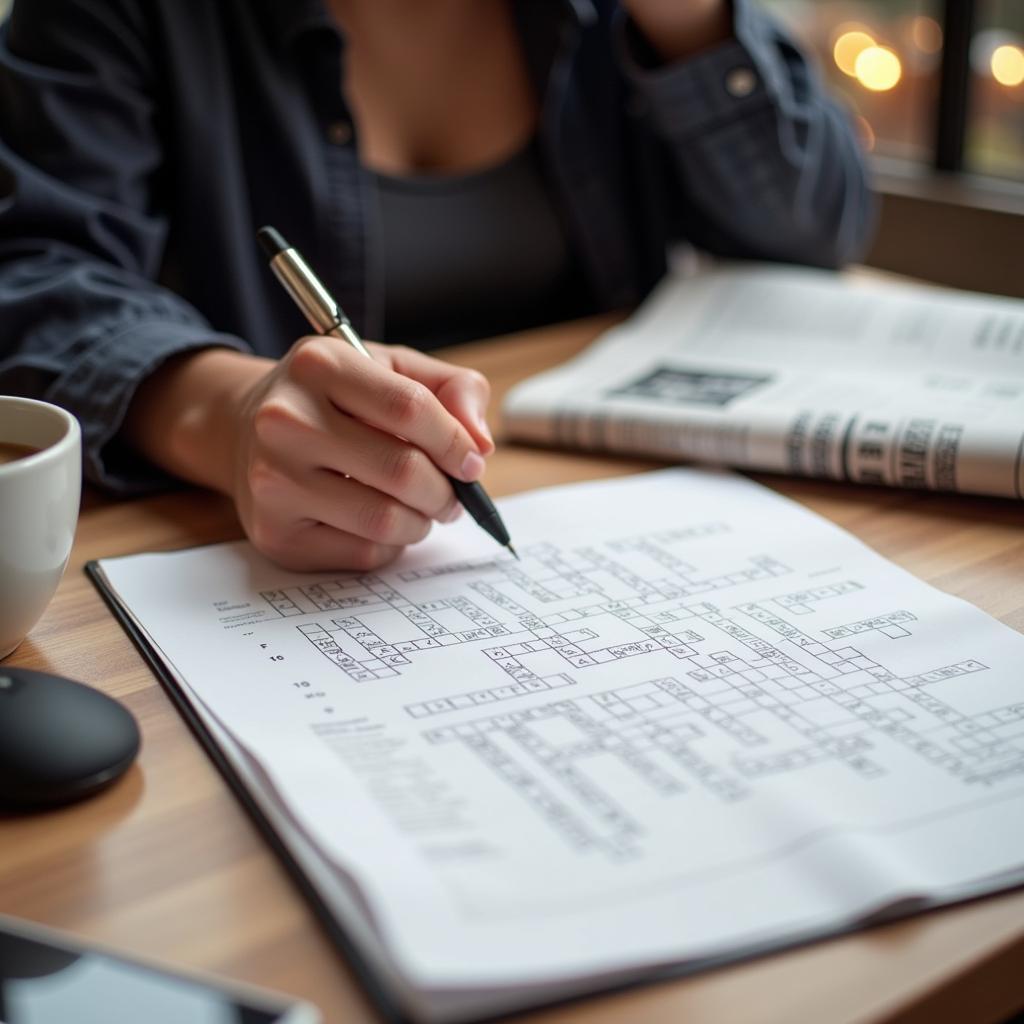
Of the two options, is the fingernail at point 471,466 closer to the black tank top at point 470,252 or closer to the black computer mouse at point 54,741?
the black computer mouse at point 54,741

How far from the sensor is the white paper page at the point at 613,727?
38 cm

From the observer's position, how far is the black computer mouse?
43 centimetres

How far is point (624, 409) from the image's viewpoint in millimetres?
807

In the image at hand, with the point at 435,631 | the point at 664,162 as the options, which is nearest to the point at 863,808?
the point at 435,631

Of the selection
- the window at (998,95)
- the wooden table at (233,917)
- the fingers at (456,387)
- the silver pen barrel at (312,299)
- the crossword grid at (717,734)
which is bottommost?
the wooden table at (233,917)

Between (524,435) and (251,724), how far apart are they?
39cm

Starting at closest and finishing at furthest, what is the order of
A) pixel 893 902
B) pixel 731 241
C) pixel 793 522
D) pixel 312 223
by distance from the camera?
1. pixel 893 902
2. pixel 793 522
3. pixel 312 223
4. pixel 731 241

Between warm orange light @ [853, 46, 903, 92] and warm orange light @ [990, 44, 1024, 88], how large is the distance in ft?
0.58

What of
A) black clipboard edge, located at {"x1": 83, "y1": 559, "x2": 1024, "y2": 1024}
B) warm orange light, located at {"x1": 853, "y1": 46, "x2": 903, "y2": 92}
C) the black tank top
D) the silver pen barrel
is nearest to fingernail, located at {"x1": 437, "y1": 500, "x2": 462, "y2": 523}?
the silver pen barrel

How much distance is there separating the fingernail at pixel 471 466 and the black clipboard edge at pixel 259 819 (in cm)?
18

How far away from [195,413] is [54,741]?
1.06 ft

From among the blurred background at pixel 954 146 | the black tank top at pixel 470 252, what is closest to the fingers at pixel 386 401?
the black tank top at pixel 470 252

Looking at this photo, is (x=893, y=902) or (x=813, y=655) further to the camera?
(x=813, y=655)

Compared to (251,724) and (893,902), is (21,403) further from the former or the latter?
(893,902)
